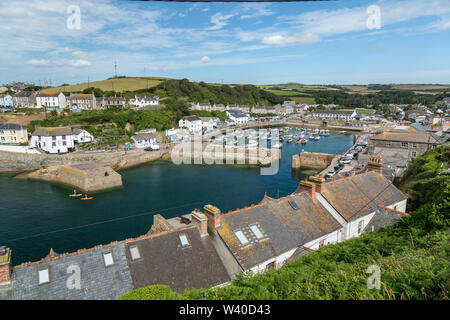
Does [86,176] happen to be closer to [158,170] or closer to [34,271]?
[158,170]

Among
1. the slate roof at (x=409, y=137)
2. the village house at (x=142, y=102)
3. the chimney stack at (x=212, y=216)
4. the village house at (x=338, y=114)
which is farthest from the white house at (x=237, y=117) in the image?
the chimney stack at (x=212, y=216)

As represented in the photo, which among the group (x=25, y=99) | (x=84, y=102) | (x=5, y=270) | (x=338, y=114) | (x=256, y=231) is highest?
(x=25, y=99)

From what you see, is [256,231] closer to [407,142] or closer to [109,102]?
[407,142]

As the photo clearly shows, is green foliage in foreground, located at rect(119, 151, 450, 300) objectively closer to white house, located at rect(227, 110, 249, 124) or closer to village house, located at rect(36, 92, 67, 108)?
village house, located at rect(36, 92, 67, 108)

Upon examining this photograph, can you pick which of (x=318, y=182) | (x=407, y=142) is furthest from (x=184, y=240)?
(x=407, y=142)

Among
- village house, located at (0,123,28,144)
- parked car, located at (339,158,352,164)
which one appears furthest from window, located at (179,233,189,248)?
village house, located at (0,123,28,144)

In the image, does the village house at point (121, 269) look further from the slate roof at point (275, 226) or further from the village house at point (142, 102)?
the village house at point (142, 102)
